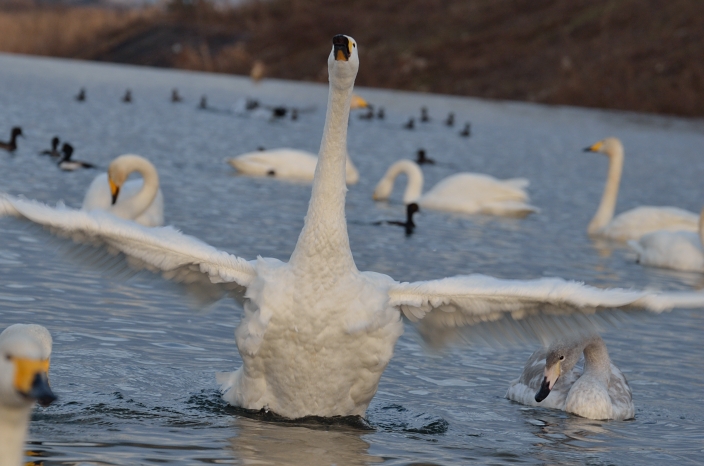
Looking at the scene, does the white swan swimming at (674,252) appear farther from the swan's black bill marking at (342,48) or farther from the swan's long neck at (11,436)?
the swan's long neck at (11,436)

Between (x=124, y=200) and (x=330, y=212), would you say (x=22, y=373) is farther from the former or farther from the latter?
(x=124, y=200)

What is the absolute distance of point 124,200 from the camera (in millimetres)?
12641

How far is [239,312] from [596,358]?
9.00 ft

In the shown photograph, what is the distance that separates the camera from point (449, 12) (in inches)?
3012

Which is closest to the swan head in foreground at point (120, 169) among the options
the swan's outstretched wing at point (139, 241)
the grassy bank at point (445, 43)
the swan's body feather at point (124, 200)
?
the swan's body feather at point (124, 200)

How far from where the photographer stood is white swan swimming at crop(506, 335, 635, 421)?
7.38m

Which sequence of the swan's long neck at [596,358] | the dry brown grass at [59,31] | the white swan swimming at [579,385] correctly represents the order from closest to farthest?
the white swan swimming at [579,385], the swan's long neck at [596,358], the dry brown grass at [59,31]

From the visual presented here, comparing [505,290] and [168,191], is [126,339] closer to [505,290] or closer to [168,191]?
[505,290]

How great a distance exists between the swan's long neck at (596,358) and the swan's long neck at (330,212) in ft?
7.70

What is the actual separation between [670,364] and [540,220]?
27.4 ft

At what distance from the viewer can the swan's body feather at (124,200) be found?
12609 mm

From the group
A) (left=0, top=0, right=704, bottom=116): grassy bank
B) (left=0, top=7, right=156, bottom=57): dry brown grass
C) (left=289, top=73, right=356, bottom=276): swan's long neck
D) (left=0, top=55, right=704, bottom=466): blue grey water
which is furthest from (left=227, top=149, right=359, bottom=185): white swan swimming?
(left=0, top=7, right=156, bottom=57): dry brown grass

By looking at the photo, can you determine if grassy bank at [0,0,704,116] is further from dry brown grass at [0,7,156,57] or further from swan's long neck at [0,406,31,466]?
swan's long neck at [0,406,31,466]

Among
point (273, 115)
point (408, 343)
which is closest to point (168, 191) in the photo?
point (408, 343)
